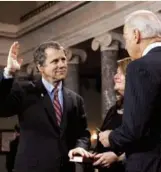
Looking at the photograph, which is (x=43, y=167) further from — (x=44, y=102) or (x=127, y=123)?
(x=127, y=123)

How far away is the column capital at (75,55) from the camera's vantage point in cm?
1212

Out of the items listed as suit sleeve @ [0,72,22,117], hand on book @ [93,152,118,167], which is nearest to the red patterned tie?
suit sleeve @ [0,72,22,117]

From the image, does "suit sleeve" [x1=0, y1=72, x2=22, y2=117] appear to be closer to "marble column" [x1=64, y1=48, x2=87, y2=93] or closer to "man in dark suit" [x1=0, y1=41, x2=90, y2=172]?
Result: "man in dark suit" [x1=0, y1=41, x2=90, y2=172]

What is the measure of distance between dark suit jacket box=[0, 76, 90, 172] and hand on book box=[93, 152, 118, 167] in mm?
506

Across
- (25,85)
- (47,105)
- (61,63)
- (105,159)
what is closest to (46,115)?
(47,105)

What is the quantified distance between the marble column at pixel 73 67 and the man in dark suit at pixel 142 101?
919 centimetres

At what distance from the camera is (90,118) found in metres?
16.3

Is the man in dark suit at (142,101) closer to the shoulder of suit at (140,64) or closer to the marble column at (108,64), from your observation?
the shoulder of suit at (140,64)

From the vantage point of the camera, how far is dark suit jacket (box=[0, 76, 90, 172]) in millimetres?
3922

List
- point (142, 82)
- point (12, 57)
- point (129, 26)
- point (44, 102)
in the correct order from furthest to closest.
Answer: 1. point (44, 102)
2. point (12, 57)
3. point (129, 26)
4. point (142, 82)

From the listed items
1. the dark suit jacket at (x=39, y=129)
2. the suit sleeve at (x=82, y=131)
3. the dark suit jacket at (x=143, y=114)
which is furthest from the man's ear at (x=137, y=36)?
the suit sleeve at (x=82, y=131)

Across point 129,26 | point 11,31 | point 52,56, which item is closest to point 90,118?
point 11,31

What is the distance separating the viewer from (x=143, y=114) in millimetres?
2697

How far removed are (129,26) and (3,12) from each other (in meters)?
12.0
